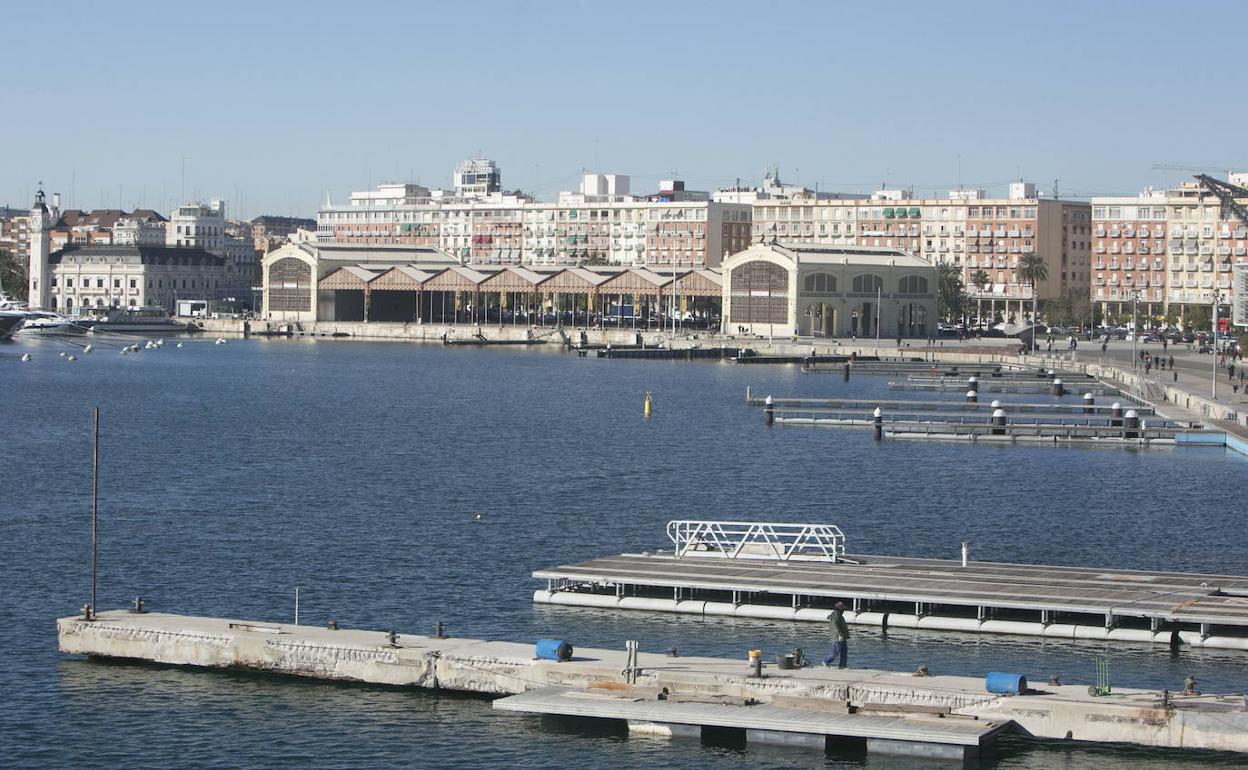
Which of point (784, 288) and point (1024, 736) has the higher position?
point (784, 288)

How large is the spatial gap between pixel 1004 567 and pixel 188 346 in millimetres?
159115

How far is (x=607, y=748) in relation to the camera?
32969 millimetres

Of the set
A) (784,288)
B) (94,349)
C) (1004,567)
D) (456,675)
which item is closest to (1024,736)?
(456,675)

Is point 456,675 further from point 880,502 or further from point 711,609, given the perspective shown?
point 880,502

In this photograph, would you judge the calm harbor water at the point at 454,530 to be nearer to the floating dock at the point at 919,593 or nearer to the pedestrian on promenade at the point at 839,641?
the floating dock at the point at 919,593

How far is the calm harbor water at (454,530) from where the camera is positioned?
33.8 metres

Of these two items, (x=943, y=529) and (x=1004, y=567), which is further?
(x=943, y=529)

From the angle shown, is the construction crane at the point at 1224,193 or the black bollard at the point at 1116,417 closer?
the black bollard at the point at 1116,417

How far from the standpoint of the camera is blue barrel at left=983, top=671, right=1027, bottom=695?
32.8 meters

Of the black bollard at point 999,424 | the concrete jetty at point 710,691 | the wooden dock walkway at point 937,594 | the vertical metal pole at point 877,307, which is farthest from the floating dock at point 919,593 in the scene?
the vertical metal pole at point 877,307

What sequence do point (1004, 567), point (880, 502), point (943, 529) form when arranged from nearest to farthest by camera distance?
point (1004, 567)
point (943, 529)
point (880, 502)

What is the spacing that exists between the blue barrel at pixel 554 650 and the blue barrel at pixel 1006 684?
7.67 metres

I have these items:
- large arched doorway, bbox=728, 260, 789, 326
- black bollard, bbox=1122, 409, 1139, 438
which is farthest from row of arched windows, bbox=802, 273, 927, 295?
black bollard, bbox=1122, 409, 1139, 438

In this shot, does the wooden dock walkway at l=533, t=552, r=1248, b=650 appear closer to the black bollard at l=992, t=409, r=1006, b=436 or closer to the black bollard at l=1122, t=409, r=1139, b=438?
the black bollard at l=1122, t=409, r=1139, b=438
